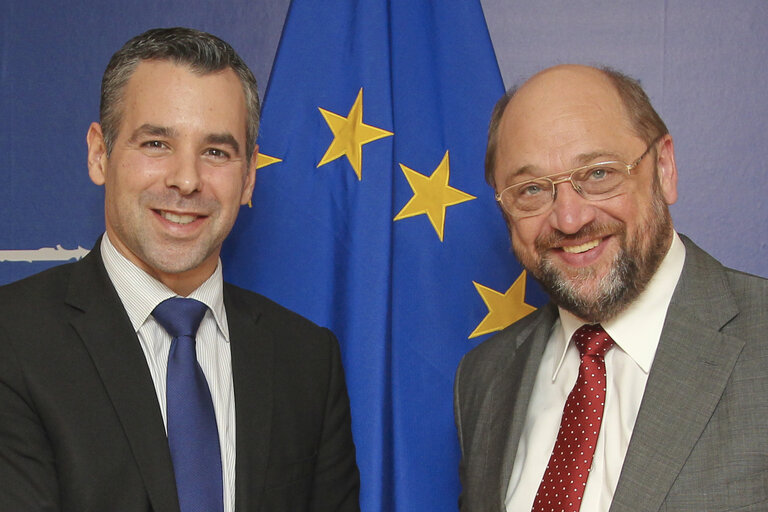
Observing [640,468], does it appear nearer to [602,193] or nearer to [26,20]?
[602,193]

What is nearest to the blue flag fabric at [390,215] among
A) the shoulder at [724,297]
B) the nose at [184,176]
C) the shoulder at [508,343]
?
the shoulder at [508,343]

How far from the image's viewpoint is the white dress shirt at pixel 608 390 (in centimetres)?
170

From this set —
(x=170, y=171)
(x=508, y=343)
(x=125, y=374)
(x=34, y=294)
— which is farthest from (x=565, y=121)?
(x=34, y=294)

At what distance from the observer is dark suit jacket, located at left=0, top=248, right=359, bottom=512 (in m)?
1.61

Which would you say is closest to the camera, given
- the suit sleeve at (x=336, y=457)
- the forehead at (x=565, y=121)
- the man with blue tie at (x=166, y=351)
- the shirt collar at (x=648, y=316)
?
the man with blue tie at (x=166, y=351)

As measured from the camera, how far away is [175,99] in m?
1.86

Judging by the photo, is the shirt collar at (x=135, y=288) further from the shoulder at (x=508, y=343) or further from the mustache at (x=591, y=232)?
the mustache at (x=591, y=232)

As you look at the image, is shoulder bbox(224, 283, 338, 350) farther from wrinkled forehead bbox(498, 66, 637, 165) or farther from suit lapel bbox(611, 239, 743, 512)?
suit lapel bbox(611, 239, 743, 512)

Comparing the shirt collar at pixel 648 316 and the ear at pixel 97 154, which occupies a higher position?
the ear at pixel 97 154

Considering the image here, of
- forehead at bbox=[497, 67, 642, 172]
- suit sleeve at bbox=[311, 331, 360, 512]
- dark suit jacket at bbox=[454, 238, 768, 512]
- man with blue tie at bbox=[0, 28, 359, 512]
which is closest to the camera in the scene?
dark suit jacket at bbox=[454, 238, 768, 512]

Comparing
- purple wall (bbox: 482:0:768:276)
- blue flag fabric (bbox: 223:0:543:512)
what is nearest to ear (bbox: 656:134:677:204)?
blue flag fabric (bbox: 223:0:543:512)

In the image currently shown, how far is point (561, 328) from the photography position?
6.88 feet

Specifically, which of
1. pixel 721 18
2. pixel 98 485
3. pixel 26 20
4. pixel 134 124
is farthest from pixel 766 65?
pixel 26 20

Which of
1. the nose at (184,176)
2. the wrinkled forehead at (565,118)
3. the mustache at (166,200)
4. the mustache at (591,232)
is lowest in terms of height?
the mustache at (591,232)
